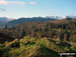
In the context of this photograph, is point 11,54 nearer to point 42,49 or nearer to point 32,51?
point 32,51

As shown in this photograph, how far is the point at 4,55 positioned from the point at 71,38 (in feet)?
271

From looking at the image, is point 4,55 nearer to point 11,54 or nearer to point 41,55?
point 11,54

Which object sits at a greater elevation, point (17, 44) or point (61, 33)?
point (17, 44)

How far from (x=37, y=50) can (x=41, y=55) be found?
5.05ft

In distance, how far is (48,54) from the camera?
24062 millimetres

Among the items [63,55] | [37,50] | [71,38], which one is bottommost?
[71,38]

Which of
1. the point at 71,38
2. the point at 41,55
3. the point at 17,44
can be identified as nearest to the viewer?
the point at 41,55

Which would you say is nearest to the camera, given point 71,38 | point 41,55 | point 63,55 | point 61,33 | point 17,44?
point 41,55

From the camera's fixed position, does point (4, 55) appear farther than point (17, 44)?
No

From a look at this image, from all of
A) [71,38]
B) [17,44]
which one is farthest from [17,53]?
[71,38]

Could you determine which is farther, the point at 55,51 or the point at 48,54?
the point at 55,51

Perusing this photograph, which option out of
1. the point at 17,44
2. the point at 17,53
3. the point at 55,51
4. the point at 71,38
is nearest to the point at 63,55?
the point at 55,51

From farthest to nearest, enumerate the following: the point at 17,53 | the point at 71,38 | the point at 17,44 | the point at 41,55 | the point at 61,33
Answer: the point at 61,33 < the point at 71,38 < the point at 17,44 < the point at 17,53 < the point at 41,55

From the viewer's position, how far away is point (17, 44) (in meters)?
31.6
